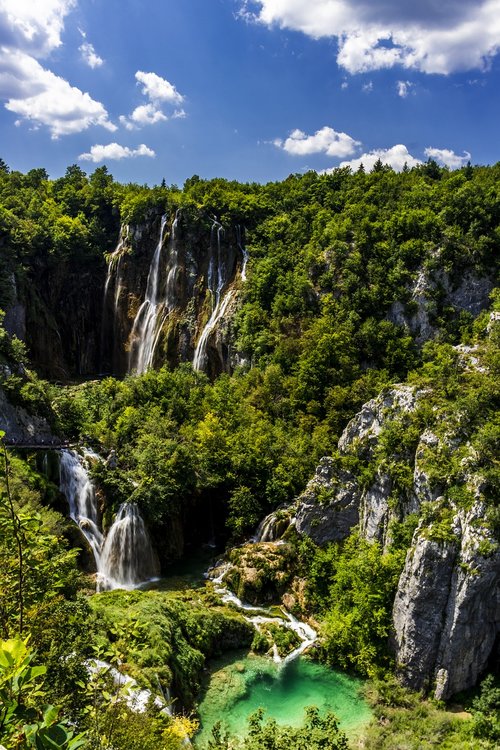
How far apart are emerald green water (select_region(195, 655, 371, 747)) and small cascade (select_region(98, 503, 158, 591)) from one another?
6535 mm

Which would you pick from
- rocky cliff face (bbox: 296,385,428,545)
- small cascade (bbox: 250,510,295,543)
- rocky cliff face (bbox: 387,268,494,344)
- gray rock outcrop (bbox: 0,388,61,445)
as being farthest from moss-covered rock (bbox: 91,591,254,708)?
rocky cliff face (bbox: 387,268,494,344)

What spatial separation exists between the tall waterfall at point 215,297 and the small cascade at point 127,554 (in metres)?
17.3

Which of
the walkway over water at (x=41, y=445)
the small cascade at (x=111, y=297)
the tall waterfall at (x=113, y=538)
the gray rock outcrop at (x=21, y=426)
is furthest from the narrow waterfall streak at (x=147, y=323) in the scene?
the tall waterfall at (x=113, y=538)

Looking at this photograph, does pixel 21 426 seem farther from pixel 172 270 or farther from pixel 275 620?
pixel 172 270

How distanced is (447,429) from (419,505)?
126 inches

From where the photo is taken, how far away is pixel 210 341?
39.4 meters

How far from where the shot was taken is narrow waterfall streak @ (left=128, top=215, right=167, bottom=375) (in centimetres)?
4266

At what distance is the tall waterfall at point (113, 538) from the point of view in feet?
75.3

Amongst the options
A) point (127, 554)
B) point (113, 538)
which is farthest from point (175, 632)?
point (113, 538)

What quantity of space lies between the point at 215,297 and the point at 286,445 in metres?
18.5

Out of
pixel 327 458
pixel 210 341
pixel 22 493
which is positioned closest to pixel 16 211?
pixel 210 341

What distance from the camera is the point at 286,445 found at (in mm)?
27031

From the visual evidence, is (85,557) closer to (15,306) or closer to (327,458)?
(327,458)

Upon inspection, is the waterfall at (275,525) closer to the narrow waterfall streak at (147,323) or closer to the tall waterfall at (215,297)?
the tall waterfall at (215,297)
